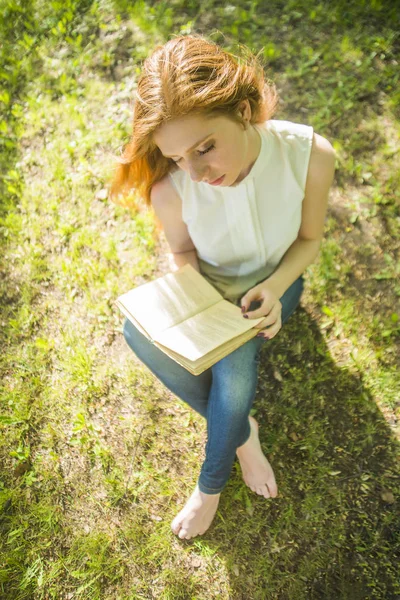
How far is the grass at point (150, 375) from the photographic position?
7.31 ft

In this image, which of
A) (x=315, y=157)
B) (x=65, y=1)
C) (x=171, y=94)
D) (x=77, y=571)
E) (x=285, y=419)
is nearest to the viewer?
(x=171, y=94)

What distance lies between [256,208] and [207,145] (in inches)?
17.6

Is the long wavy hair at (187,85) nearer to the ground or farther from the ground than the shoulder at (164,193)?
farther from the ground

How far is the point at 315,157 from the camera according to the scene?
191 centimetres

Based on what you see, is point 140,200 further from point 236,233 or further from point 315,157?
point 315,157

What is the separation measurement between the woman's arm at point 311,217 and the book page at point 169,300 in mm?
297

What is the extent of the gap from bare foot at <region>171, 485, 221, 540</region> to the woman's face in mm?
1453

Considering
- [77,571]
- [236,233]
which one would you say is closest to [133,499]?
[77,571]

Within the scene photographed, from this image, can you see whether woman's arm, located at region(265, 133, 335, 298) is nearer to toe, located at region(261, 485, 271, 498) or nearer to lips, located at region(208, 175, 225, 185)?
lips, located at region(208, 175, 225, 185)

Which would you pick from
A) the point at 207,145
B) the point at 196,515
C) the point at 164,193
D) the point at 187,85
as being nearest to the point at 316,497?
the point at 196,515

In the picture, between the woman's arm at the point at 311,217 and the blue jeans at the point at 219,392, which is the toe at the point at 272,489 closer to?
the blue jeans at the point at 219,392

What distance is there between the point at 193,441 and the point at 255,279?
0.99 meters

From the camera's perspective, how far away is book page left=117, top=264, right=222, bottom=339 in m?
1.84

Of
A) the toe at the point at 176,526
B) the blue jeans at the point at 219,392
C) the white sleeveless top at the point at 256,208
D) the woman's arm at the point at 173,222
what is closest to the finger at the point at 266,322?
the blue jeans at the point at 219,392
